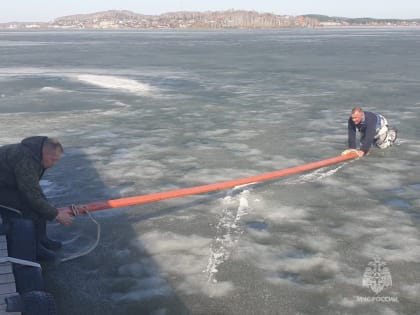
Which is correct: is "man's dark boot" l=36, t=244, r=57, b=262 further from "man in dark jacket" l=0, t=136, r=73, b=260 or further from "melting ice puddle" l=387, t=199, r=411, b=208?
"melting ice puddle" l=387, t=199, r=411, b=208

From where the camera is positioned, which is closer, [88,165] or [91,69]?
[88,165]

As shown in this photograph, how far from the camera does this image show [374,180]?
7590 millimetres

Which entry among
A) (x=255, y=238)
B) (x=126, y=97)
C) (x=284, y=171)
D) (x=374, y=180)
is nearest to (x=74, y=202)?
(x=255, y=238)

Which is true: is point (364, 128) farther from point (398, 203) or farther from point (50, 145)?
point (50, 145)

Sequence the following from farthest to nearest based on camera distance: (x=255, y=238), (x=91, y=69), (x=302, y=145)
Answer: (x=91, y=69), (x=302, y=145), (x=255, y=238)

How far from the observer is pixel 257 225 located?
5.99 m

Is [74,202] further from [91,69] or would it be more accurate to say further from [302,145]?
[91,69]

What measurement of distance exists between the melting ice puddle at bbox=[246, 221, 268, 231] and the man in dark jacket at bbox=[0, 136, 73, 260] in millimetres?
2269

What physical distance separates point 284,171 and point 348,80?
43.7 ft
